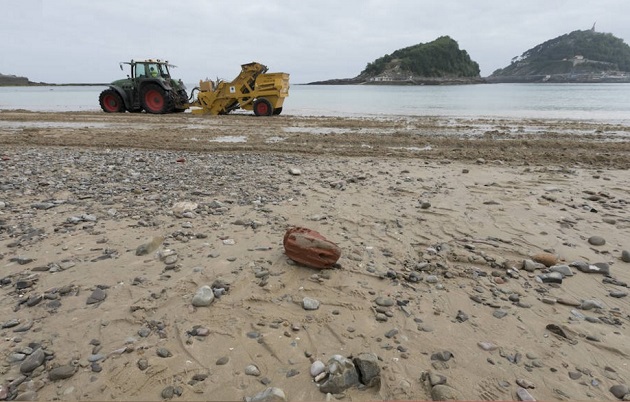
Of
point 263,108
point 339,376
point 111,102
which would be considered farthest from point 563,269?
point 111,102

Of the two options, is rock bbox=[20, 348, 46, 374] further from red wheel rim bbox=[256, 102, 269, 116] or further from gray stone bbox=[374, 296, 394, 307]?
red wheel rim bbox=[256, 102, 269, 116]

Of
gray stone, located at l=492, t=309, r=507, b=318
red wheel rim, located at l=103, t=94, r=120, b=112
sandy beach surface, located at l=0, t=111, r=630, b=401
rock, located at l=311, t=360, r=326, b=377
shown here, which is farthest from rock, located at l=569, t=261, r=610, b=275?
red wheel rim, located at l=103, t=94, r=120, b=112

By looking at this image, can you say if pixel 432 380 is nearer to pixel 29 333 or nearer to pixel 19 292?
pixel 29 333

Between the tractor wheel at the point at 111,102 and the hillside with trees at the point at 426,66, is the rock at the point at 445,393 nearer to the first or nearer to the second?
the tractor wheel at the point at 111,102

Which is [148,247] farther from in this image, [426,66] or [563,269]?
[426,66]

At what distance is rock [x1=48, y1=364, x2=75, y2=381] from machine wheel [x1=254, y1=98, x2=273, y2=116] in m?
15.6

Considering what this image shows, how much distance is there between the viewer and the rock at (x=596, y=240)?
154 inches

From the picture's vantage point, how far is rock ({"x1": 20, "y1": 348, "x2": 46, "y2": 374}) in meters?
2.15

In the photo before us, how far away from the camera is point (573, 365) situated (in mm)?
2281

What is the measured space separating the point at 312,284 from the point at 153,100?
17240 millimetres

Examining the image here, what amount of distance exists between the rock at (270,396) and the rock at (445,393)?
84 cm

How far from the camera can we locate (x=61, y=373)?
212 cm

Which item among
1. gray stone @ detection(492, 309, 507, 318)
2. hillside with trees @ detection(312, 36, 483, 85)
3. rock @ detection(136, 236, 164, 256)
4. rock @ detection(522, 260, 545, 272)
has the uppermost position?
hillside with trees @ detection(312, 36, 483, 85)

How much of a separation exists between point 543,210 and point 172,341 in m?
4.76
